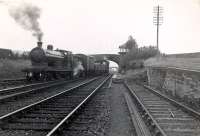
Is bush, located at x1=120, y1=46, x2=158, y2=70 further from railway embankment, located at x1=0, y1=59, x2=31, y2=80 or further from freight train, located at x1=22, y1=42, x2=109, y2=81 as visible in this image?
freight train, located at x1=22, y1=42, x2=109, y2=81

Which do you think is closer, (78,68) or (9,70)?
(9,70)

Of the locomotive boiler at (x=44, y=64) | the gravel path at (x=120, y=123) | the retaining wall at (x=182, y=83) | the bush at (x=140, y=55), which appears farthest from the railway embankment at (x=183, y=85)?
the bush at (x=140, y=55)

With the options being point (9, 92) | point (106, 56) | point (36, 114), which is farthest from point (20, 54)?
point (106, 56)

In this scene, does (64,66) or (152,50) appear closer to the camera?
(64,66)

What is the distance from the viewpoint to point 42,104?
14523mm

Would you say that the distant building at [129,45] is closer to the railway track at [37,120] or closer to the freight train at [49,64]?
the freight train at [49,64]

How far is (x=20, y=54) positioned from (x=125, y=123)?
43423 millimetres

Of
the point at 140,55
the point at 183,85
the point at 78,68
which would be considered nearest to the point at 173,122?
the point at 183,85

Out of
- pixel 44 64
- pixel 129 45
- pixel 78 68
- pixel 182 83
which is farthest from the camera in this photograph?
pixel 129 45

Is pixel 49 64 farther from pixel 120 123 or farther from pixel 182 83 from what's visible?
pixel 120 123

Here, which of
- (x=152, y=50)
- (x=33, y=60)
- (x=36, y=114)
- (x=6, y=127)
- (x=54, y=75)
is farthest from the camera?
(x=152, y=50)

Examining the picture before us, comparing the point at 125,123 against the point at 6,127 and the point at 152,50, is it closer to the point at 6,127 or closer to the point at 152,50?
the point at 6,127

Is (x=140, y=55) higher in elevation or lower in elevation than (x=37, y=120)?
higher

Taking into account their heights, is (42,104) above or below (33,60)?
below
